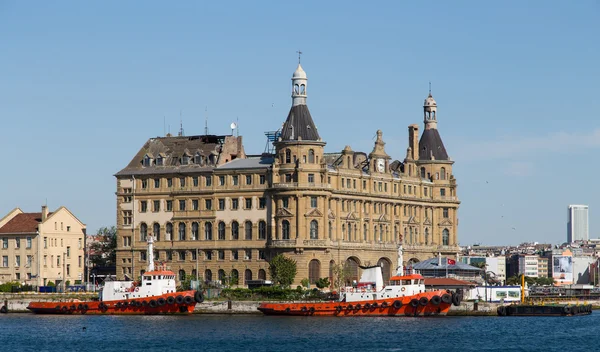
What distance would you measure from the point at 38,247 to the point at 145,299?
40.3 meters

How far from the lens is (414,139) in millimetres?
193750

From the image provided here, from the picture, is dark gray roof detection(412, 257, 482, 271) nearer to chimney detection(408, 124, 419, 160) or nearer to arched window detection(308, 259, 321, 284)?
arched window detection(308, 259, 321, 284)

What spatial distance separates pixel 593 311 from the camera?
584 ft

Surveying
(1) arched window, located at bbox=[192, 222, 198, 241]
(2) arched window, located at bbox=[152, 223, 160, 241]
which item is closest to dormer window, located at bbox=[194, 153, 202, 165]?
(1) arched window, located at bbox=[192, 222, 198, 241]

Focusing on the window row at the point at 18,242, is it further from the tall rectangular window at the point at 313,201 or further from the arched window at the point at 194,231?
the tall rectangular window at the point at 313,201

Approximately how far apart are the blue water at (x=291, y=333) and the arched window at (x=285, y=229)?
2560 cm

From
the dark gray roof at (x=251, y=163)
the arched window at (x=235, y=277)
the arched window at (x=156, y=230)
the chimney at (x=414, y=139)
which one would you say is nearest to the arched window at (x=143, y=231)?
the arched window at (x=156, y=230)

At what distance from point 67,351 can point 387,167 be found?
83292mm

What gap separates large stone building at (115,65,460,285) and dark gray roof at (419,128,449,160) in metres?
3.73

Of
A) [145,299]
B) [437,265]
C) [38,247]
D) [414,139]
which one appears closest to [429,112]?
[414,139]

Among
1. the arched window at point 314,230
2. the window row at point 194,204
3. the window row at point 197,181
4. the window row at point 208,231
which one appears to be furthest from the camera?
the window row at point 197,181

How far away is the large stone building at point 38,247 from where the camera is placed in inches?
7215


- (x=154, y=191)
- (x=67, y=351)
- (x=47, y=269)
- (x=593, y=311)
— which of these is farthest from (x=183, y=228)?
(x=67, y=351)

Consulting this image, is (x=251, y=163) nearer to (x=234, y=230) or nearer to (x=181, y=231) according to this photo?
(x=234, y=230)
